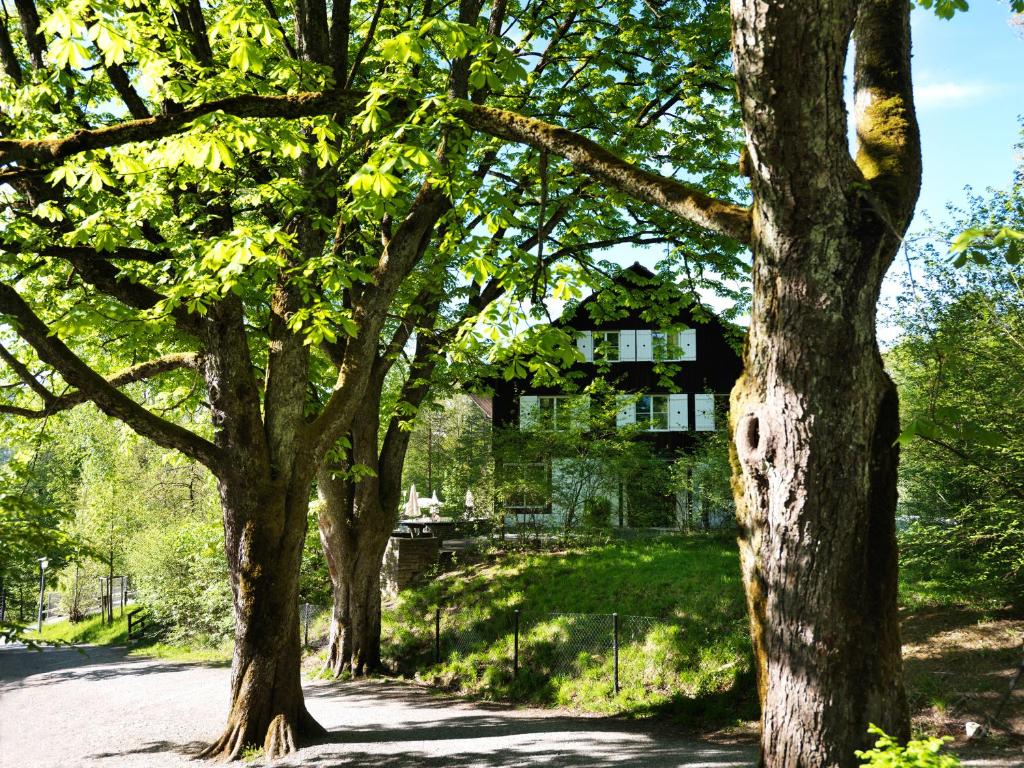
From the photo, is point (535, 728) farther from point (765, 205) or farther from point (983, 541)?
point (765, 205)

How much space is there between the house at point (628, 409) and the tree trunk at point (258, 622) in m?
4.22

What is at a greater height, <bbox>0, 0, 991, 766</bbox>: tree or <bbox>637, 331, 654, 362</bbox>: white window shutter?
<bbox>637, 331, 654, 362</bbox>: white window shutter

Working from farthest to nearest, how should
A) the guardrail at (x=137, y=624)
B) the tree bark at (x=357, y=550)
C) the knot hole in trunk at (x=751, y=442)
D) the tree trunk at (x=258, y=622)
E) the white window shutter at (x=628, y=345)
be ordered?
the white window shutter at (x=628, y=345)
the guardrail at (x=137, y=624)
the tree bark at (x=357, y=550)
the tree trunk at (x=258, y=622)
the knot hole in trunk at (x=751, y=442)

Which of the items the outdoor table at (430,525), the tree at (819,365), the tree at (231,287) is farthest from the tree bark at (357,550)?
the tree at (819,365)

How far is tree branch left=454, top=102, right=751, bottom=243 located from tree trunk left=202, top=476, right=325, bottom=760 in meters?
5.13

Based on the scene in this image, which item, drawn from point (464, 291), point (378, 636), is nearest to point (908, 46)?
point (464, 291)

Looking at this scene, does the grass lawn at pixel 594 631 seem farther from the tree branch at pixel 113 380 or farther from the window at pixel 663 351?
the tree branch at pixel 113 380

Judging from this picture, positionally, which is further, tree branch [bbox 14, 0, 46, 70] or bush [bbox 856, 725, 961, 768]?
tree branch [bbox 14, 0, 46, 70]

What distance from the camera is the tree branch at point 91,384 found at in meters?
7.77

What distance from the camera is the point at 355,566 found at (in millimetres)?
14469

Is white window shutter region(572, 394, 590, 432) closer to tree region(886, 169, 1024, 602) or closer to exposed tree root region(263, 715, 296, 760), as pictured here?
tree region(886, 169, 1024, 602)

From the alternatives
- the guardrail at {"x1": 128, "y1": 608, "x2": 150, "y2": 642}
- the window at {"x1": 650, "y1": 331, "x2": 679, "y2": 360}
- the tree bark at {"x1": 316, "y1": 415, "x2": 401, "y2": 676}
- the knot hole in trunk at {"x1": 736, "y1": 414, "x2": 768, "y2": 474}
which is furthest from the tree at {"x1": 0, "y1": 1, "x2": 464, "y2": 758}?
the guardrail at {"x1": 128, "y1": 608, "x2": 150, "y2": 642}

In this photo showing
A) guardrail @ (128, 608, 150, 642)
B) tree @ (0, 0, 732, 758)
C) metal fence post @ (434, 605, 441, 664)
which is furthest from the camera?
guardrail @ (128, 608, 150, 642)

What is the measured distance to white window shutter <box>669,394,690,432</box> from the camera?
31.5 metres
